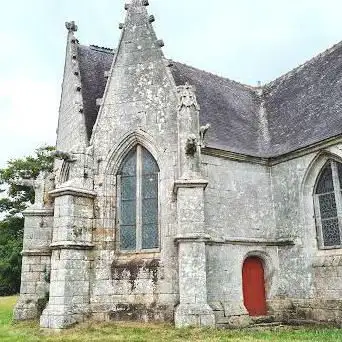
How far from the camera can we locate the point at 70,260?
950 centimetres

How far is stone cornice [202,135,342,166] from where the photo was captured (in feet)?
35.2

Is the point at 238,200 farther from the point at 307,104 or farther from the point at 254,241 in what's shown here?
the point at 307,104

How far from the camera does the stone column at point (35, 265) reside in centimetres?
1180

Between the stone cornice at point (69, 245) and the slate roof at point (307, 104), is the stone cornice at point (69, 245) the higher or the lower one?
the lower one

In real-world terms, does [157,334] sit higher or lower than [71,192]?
lower

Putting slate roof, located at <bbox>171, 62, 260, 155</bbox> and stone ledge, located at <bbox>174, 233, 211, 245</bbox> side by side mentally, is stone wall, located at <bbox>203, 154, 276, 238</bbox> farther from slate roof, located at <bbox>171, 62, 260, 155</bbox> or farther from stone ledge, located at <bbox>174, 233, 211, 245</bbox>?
stone ledge, located at <bbox>174, 233, 211, 245</bbox>

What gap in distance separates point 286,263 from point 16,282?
22724mm

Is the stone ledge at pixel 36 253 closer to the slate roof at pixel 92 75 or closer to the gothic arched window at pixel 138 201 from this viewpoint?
the gothic arched window at pixel 138 201

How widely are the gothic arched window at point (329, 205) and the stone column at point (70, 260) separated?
5.94 meters

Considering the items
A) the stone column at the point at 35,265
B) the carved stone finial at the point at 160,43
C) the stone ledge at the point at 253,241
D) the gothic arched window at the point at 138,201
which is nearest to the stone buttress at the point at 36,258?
the stone column at the point at 35,265

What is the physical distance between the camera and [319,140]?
10781 millimetres

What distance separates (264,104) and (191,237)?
7.72 meters

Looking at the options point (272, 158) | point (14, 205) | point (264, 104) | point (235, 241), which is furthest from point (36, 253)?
point (14, 205)

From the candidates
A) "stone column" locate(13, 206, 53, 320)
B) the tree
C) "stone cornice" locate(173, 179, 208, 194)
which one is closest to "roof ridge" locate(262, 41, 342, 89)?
"stone cornice" locate(173, 179, 208, 194)
